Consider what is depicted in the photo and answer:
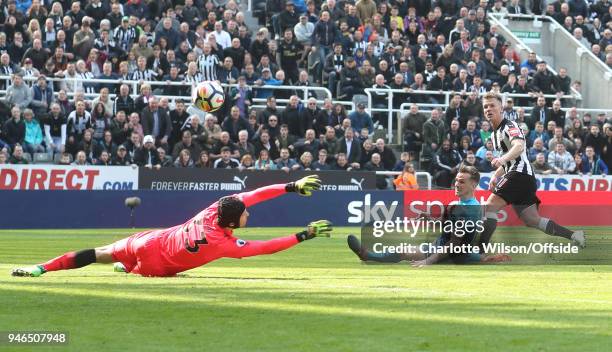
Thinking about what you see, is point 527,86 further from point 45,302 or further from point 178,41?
point 45,302

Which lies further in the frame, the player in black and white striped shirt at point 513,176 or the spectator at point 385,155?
the spectator at point 385,155

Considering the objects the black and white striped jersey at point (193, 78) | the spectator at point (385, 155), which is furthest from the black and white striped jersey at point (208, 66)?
the spectator at point (385, 155)

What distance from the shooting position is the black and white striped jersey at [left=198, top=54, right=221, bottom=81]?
32.8 metres

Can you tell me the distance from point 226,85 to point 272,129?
166 centimetres

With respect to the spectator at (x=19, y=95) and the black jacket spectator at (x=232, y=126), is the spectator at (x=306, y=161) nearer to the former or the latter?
the black jacket spectator at (x=232, y=126)

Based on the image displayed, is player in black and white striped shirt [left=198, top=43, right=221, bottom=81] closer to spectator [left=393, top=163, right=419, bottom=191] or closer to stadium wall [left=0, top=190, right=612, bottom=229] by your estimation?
stadium wall [left=0, top=190, right=612, bottom=229]

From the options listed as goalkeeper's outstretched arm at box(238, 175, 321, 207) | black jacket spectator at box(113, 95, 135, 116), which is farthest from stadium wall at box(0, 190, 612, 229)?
goalkeeper's outstretched arm at box(238, 175, 321, 207)

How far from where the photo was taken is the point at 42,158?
29.2 metres

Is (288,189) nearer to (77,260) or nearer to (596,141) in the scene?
(77,260)

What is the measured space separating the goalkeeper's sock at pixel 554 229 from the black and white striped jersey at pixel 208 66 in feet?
56.2

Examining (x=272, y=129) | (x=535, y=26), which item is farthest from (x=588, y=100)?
(x=272, y=129)

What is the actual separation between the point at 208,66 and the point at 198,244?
794 inches

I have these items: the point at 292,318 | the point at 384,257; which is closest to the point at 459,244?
the point at 384,257

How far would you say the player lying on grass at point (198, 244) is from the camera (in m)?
13.1
